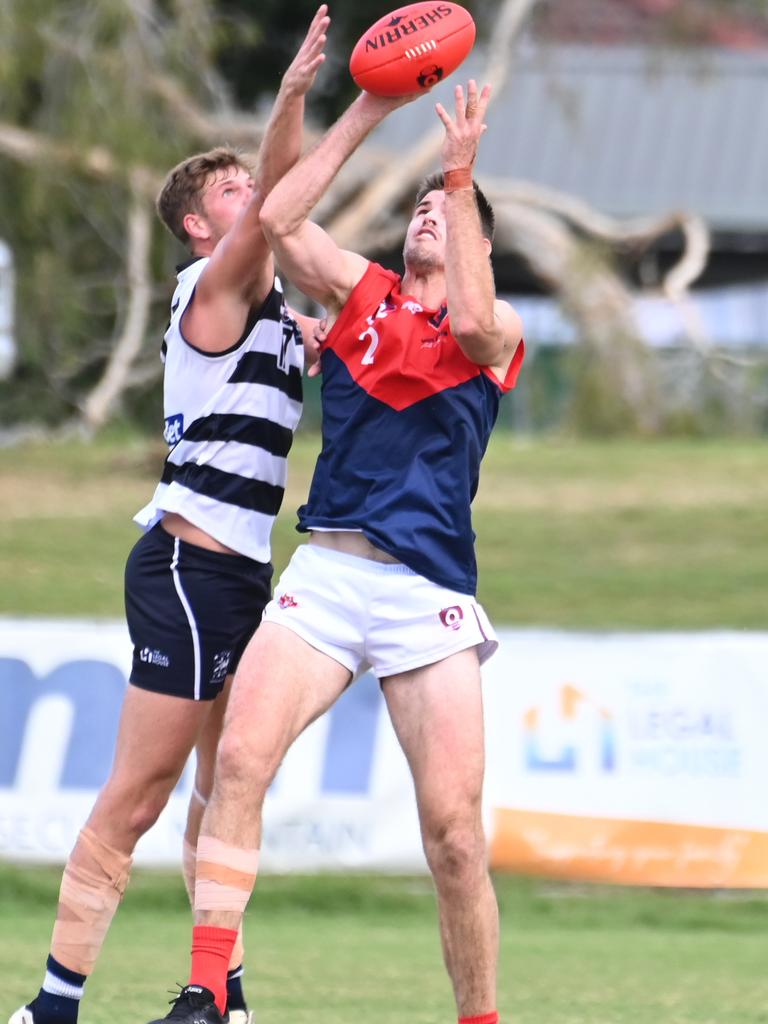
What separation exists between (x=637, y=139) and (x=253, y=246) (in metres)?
23.2

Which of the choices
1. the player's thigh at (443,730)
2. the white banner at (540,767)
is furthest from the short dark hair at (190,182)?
the white banner at (540,767)

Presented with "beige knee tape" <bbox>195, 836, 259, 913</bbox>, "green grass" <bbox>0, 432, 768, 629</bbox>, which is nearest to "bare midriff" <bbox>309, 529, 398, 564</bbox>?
"beige knee tape" <bbox>195, 836, 259, 913</bbox>

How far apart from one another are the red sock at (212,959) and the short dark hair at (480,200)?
1.89 metres

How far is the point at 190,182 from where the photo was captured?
5.07 metres

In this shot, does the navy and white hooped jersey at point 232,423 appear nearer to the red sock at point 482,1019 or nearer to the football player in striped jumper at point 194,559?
the football player in striped jumper at point 194,559

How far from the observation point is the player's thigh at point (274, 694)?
175 inches

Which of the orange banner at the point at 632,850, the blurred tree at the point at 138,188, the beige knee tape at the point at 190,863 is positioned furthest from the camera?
the blurred tree at the point at 138,188

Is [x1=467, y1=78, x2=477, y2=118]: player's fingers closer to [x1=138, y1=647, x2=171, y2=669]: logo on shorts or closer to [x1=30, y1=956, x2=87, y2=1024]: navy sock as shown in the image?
[x1=138, y1=647, x2=171, y2=669]: logo on shorts

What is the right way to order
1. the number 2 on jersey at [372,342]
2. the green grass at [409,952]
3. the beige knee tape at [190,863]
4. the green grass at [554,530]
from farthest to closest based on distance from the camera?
the green grass at [554,530]
the green grass at [409,952]
the beige knee tape at [190,863]
the number 2 on jersey at [372,342]

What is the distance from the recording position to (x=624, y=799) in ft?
26.3

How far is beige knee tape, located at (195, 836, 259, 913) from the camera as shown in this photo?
4426 mm

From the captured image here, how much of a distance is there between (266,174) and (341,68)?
17.8 m

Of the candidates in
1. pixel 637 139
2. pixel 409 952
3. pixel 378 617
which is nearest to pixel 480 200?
pixel 378 617

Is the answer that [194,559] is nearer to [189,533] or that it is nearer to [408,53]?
[189,533]
